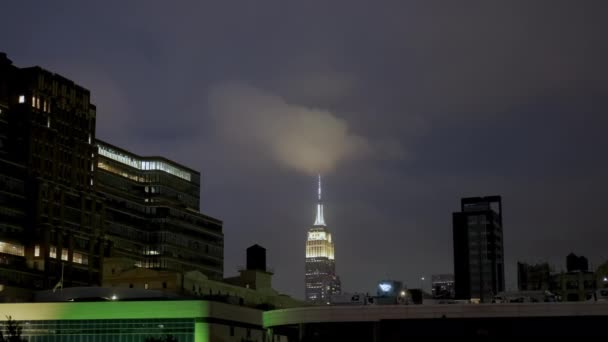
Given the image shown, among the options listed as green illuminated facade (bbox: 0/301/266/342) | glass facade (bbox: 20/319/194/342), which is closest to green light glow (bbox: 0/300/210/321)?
green illuminated facade (bbox: 0/301/266/342)

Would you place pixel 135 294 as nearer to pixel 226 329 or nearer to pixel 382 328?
pixel 226 329

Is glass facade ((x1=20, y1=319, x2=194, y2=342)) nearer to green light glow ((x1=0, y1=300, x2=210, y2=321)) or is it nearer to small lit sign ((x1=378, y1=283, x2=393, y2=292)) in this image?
green light glow ((x1=0, y1=300, x2=210, y2=321))

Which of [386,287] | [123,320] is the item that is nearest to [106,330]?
[123,320]

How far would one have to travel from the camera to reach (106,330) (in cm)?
16538

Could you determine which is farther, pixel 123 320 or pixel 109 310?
pixel 109 310

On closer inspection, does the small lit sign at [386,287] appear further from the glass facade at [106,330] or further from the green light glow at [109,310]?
the glass facade at [106,330]

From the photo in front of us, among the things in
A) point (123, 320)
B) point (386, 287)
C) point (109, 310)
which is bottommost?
point (123, 320)

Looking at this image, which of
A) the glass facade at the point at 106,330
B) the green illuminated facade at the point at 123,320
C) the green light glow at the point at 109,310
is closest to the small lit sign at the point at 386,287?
the green illuminated facade at the point at 123,320

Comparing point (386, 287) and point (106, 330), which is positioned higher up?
point (386, 287)

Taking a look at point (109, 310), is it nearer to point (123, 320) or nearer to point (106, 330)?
point (123, 320)

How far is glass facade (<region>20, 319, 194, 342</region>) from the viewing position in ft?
536

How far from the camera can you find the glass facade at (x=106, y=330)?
16338 centimetres

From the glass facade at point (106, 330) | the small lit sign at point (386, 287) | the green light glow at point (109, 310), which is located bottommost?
the glass facade at point (106, 330)

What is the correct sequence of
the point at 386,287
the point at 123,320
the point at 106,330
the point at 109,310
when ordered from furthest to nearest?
the point at 386,287 → the point at 106,330 → the point at 109,310 → the point at 123,320
